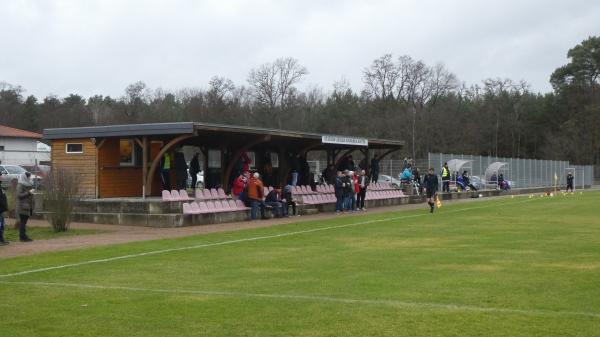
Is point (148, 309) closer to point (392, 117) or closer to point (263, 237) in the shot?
point (263, 237)

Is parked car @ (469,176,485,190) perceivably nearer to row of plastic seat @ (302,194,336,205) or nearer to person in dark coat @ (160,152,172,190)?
row of plastic seat @ (302,194,336,205)

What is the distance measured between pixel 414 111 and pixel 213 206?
2252 inches

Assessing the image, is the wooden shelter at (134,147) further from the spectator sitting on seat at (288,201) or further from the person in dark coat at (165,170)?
the spectator sitting on seat at (288,201)

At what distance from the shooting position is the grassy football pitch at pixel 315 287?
7762 millimetres

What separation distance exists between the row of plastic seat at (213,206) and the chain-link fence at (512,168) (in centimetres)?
1925

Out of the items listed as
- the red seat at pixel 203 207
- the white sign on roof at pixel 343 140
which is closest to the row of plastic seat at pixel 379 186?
the white sign on roof at pixel 343 140

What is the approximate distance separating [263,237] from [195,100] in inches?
2561

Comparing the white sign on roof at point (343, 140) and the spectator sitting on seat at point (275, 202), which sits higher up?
the white sign on roof at point (343, 140)

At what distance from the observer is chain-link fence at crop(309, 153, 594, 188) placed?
4712 centimetres

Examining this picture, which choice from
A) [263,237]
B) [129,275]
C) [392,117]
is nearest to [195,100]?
[392,117]

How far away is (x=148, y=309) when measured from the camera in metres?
8.82

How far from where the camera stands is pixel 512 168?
55.9 meters

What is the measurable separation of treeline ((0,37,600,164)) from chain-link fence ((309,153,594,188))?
13.9m

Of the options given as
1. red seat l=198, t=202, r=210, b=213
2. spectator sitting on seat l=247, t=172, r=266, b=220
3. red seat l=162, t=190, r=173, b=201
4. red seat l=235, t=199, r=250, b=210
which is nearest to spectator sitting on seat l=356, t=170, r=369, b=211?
spectator sitting on seat l=247, t=172, r=266, b=220
